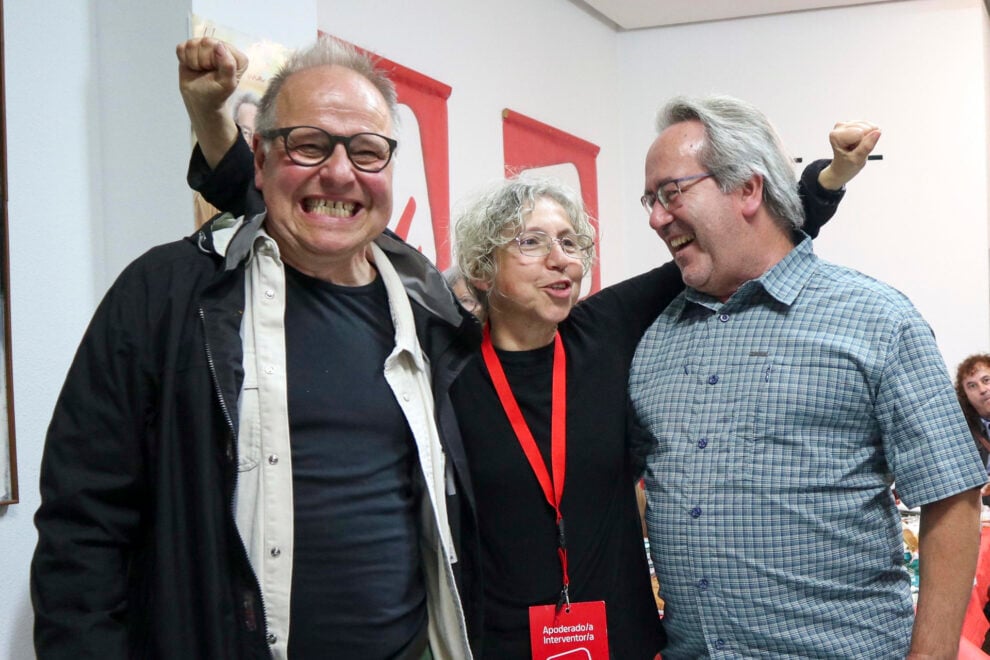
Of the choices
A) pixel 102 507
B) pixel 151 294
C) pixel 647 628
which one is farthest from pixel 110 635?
pixel 647 628

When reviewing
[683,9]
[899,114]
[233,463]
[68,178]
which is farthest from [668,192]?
[899,114]

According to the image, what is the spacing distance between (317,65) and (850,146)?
1042 mm

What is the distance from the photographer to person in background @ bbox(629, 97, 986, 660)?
1.63 meters

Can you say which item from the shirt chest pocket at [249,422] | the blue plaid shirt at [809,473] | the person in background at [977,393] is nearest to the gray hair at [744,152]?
the blue plaid shirt at [809,473]

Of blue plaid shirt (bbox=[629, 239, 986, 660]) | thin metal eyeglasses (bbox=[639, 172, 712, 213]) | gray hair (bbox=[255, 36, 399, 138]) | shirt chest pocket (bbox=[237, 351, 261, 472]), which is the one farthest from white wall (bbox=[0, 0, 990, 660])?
blue plaid shirt (bbox=[629, 239, 986, 660])

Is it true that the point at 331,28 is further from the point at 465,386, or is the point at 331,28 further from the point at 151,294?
the point at 151,294

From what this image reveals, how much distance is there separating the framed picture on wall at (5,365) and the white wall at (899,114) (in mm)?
5067

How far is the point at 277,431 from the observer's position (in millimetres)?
1487

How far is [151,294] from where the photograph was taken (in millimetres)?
1447

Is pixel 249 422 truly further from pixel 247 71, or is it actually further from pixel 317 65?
pixel 247 71

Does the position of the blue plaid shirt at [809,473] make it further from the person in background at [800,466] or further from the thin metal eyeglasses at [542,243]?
the thin metal eyeglasses at [542,243]

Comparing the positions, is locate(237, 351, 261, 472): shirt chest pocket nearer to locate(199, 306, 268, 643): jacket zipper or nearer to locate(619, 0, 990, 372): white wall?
locate(199, 306, 268, 643): jacket zipper

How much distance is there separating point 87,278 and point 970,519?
6.52ft

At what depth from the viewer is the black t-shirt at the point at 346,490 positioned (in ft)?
5.02
